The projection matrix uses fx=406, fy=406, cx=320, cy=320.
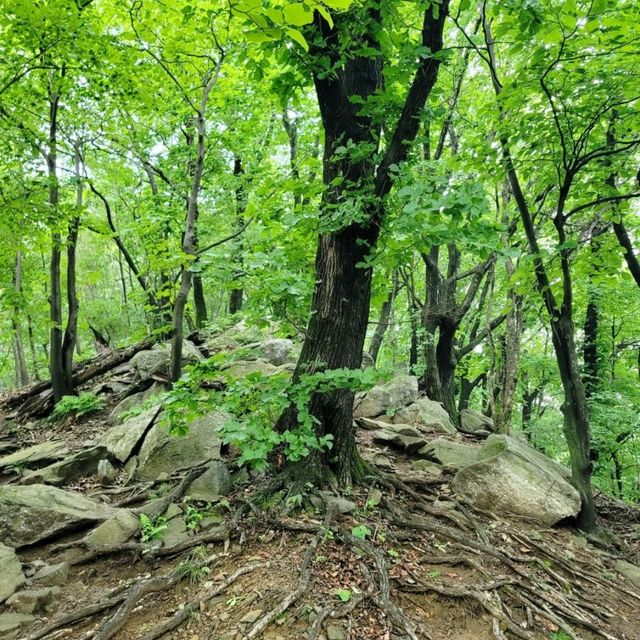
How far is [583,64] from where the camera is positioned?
4660 mm

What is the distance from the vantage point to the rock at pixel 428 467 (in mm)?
5815

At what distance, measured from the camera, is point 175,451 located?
5.98 meters

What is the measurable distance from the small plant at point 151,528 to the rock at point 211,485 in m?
0.47

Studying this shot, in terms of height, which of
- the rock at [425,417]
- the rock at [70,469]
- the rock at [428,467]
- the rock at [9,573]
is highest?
the rock at [9,573]

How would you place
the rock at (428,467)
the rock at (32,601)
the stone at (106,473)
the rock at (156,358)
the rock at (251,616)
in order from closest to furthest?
the rock at (251,616)
the rock at (32,601)
the rock at (428,467)
the stone at (106,473)
the rock at (156,358)

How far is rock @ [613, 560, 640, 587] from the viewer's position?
4304 millimetres

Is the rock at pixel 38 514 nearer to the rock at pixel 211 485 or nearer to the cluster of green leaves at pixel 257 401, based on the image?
the rock at pixel 211 485

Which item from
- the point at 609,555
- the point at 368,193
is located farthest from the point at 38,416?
the point at 609,555

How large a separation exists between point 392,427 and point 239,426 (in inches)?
189

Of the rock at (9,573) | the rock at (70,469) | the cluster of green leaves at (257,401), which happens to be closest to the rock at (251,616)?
the cluster of green leaves at (257,401)

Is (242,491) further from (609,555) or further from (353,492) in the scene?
(609,555)

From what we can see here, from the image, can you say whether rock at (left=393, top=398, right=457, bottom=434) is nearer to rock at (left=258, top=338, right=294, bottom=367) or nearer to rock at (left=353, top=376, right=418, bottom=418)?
rock at (left=353, top=376, right=418, bottom=418)

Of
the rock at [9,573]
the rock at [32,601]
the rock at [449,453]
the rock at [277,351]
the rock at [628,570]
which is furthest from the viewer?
the rock at [277,351]

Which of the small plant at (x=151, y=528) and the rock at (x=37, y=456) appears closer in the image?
the small plant at (x=151, y=528)
